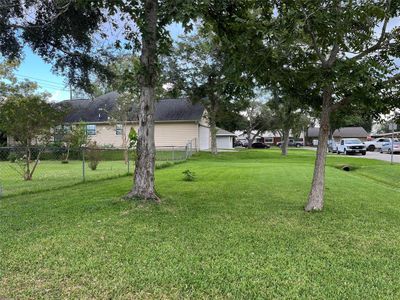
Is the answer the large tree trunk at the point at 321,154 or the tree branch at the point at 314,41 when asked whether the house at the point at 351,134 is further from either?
the tree branch at the point at 314,41

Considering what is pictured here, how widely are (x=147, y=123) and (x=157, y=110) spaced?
87.6 ft

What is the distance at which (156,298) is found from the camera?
11.0 ft

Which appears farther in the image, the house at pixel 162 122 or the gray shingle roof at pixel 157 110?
the gray shingle roof at pixel 157 110

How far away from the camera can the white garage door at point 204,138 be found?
3534cm

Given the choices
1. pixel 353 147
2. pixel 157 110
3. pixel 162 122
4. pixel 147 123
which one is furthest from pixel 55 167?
pixel 353 147

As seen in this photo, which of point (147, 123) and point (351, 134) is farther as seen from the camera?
point (351, 134)

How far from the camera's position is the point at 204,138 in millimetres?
37438

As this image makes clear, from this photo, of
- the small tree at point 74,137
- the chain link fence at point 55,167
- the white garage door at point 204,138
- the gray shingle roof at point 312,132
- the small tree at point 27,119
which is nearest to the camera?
the chain link fence at point 55,167

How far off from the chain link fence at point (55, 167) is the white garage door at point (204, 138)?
14.8 ft

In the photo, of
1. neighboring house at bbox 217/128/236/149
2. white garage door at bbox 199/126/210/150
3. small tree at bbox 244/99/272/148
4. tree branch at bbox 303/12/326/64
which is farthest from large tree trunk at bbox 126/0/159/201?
small tree at bbox 244/99/272/148

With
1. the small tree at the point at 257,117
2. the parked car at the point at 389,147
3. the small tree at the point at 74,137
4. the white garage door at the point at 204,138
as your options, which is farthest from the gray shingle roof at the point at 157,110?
the small tree at the point at 257,117

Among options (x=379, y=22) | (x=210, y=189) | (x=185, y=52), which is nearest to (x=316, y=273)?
(x=379, y=22)

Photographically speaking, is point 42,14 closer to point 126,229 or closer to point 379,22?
point 126,229

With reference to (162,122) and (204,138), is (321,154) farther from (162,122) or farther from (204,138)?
(204,138)
